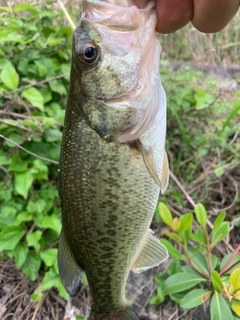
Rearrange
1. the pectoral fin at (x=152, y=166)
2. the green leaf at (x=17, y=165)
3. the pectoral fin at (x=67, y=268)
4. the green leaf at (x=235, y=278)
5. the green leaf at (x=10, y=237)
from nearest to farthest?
the pectoral fin at (x=152, y=166) < the pectoral fin at (x=67, y=268) < the green leaf at (x=235, y=278) < the green leaf at (x=10, y=237) < the green leaf at (x=17, y=165)

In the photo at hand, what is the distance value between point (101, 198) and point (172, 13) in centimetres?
59

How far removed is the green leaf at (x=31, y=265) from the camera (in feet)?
5.78

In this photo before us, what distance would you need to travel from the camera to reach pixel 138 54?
100 cm

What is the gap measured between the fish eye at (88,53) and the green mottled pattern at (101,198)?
142 mm

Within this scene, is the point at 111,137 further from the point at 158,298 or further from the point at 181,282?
the point at 158,298

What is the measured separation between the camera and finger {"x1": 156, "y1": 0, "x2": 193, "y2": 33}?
96cm

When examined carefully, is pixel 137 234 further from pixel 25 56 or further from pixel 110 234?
pixel 25 56

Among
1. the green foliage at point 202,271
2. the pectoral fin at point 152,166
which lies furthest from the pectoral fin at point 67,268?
the green foliage at point 202,271

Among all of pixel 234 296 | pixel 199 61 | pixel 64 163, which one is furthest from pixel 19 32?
pixel 199 61

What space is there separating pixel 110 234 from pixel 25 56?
147 cm

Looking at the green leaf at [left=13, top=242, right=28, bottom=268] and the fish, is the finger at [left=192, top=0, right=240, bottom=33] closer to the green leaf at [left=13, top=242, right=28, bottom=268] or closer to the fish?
the fish

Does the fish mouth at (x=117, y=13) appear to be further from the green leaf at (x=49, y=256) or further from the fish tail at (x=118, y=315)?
the green leaf at (x=49, y=256)

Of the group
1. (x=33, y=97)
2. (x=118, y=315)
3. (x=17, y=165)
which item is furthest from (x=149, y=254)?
(x=33, y=97)

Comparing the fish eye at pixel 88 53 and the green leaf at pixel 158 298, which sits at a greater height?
the fish eye at pixel 88 53
